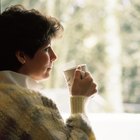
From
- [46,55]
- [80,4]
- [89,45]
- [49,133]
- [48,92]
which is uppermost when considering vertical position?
[80,4]

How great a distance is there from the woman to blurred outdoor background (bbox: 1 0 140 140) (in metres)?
0.55

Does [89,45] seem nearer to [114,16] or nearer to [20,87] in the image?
[114,16]

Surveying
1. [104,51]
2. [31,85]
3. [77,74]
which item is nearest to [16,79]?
[31,85]

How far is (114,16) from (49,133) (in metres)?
0.93

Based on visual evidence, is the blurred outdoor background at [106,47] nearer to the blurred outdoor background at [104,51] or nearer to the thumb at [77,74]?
the blurred outdoor background at [104,51]

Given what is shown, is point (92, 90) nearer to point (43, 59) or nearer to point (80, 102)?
point (80, 102)

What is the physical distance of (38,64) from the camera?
105cm

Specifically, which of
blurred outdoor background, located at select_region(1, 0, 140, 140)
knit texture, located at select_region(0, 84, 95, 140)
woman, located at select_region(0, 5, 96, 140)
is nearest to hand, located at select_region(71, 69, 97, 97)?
woman, located at select_region(0, 5, 96, 140)

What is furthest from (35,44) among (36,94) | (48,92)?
(48,92)

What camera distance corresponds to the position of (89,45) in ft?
5.88

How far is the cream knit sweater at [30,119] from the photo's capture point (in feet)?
2.98

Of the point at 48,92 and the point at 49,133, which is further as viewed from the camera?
the point at 48,92

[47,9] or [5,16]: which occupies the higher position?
[47,9]

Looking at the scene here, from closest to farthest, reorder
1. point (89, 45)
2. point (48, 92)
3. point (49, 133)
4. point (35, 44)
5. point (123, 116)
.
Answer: point (49, 133)
point (35, 44)
point (123, 116)
point (48, 92)
point (89, 45)
